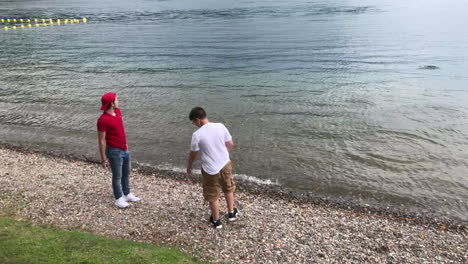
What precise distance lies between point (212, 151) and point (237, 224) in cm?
254

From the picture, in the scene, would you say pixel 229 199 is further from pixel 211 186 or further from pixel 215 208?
pixel 211 186

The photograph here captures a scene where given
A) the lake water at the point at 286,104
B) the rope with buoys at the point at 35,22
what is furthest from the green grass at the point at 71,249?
the rope with buoys at the point at 35,22

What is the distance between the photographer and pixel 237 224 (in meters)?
9.22

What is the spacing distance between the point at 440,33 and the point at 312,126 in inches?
1464

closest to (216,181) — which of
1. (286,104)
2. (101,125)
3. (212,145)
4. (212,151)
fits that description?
(212,151)

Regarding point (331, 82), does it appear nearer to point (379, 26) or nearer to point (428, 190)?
point (428, 190)

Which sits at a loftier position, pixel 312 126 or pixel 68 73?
pixel 68 73

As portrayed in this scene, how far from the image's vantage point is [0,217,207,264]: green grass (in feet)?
22.6

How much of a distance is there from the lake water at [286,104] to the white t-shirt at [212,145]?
560 cm

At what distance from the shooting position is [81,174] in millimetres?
12859

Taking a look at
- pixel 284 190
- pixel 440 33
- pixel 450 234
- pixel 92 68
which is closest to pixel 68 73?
pixel 92 68

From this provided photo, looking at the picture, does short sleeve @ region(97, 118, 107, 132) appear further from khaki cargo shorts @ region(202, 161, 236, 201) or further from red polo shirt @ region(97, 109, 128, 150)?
khaki cargo shorts @ region(202, 161, 236, 201)

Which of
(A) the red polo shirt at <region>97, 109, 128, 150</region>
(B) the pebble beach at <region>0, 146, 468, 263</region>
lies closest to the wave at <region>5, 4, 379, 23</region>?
(B) the pebble beach at <region>0, 146, 468, 263</region>

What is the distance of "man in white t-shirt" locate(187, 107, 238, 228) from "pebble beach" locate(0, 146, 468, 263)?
4.01 ft
